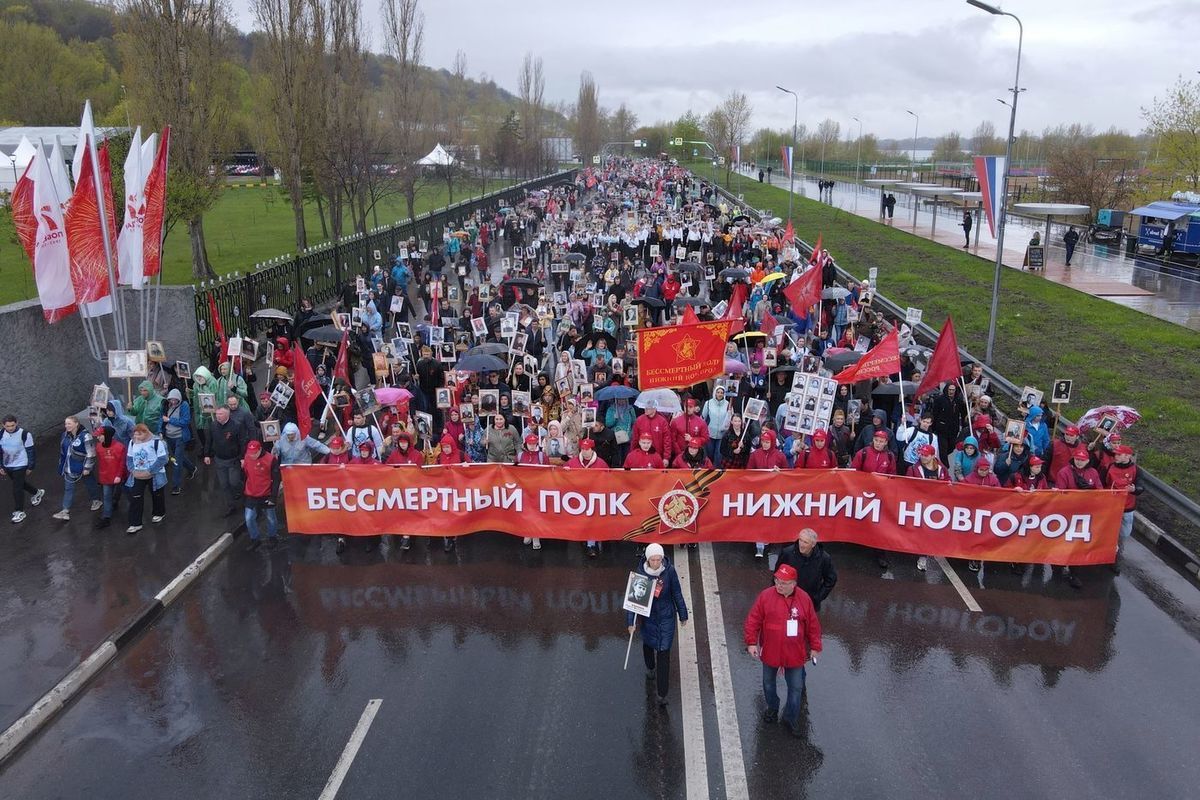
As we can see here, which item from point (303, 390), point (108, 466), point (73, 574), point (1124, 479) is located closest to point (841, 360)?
point (1124, 479)

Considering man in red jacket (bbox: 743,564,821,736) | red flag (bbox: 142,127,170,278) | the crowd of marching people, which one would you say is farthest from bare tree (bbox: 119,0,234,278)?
man in red jacket (bbox: 743,564,821,736)

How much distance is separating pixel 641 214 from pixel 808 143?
354 ft

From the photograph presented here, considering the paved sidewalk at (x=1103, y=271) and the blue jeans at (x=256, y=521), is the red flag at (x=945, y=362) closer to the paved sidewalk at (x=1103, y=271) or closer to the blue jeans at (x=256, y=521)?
the blue jeans at (x=256, y=521)

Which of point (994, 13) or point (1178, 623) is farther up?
point (994, 13)

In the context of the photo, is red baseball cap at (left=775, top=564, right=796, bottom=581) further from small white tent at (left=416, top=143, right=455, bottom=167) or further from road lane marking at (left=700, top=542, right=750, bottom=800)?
small white tent at (left=416, top=143, right=455, bottom=167)

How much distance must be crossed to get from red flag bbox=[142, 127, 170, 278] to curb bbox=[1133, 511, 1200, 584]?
634 inches

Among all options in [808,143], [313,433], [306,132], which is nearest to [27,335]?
[313,433]

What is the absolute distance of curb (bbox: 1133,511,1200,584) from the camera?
1054 cm

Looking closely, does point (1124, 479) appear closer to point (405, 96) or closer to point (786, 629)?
point (786, 629)

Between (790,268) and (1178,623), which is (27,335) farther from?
(790,268)

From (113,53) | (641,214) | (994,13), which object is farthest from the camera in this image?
(113,53)

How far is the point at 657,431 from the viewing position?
37.7 feet

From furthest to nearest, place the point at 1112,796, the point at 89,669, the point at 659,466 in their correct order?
the point at 659,466
the point at 89,669
the point at 1112,796

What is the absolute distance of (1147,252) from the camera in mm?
39750
